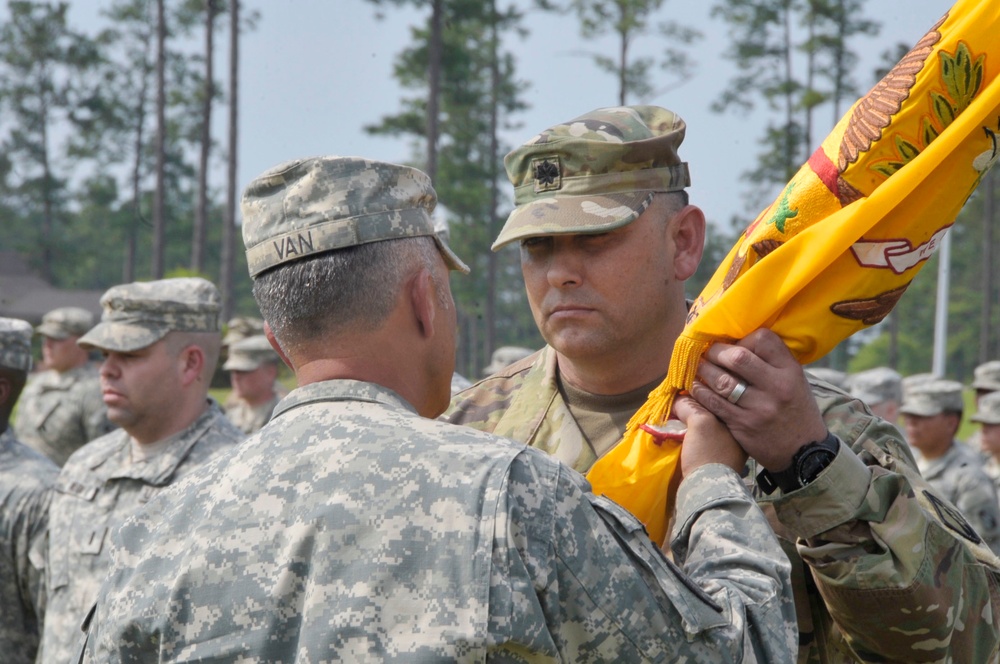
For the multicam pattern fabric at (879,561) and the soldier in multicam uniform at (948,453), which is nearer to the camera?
the multicam pattern fabric at (879,561)

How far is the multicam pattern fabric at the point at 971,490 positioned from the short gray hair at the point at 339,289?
7293 mm

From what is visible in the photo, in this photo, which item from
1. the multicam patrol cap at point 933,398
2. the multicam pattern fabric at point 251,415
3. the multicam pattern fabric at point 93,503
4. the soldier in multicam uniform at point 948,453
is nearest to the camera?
the multicam pattern fabric at point 93,503

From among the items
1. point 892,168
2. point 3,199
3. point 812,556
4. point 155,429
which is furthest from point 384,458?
point 3,199

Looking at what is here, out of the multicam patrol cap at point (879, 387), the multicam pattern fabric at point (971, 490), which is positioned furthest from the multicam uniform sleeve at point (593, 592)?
the multicam patrol cap at point (879, 387)

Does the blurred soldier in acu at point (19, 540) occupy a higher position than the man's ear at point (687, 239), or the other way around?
the man's ear at point (687, 239)

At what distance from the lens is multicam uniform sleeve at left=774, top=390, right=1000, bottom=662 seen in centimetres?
270

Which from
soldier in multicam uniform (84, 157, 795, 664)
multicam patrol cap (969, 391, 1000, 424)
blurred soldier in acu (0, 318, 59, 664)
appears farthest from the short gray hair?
multicam patrol cap (969, 391, 1000, 424)

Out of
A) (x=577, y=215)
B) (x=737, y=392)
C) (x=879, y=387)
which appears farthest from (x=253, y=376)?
(x=737, y=392)

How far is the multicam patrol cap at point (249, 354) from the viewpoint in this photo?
37.1 ft

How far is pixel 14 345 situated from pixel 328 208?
13.4 feet

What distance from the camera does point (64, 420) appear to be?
1080 centimetres

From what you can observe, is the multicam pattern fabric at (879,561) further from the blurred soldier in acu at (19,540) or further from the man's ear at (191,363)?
the blurred soldier in acu at (19,540)

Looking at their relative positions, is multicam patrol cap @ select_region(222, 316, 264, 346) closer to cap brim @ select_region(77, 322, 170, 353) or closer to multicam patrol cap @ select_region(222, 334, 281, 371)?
multicam patrol cap @ select_region(222, 334, 281, 371)

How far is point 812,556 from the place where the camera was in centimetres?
278
